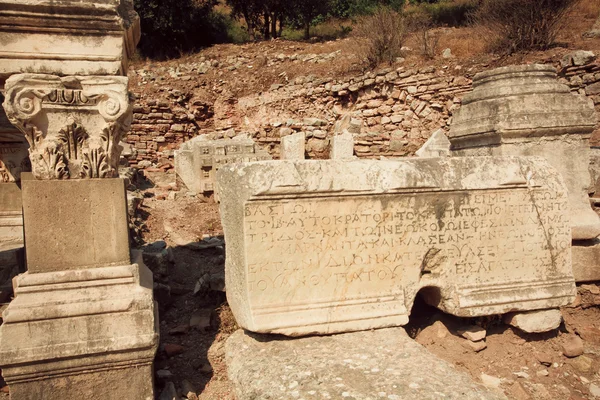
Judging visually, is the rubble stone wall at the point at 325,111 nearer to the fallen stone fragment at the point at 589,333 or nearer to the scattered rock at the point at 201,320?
the fallen stone fragment at the point at 589,333

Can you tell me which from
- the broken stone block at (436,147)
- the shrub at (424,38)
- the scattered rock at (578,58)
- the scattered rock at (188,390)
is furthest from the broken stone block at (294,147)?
the scattered rock at (188,390)

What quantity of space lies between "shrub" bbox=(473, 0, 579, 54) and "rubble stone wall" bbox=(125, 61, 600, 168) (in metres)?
1.73

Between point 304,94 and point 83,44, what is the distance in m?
11.9

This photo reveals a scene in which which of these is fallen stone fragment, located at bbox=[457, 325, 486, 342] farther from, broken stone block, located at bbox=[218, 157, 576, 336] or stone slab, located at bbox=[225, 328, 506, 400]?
stone slab, located at bbox=[225, 328, 506, 400]

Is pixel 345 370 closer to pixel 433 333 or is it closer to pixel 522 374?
pixel 433 333

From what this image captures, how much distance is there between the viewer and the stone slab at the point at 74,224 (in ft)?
8.01

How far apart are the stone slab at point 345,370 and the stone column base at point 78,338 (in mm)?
630

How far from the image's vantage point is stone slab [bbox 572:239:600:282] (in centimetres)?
380

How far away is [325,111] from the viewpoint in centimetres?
1388

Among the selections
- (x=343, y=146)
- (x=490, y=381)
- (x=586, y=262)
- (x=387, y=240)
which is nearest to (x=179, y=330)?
(x=387, y=240)

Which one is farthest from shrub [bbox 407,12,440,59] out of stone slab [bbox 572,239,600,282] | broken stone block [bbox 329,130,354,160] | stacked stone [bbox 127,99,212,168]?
stone slab [bbox 572,239,600,282]

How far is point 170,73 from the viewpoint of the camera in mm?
16719

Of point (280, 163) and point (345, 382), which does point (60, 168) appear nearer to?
point (280, 163)

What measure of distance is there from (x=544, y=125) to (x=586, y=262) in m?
1.30
